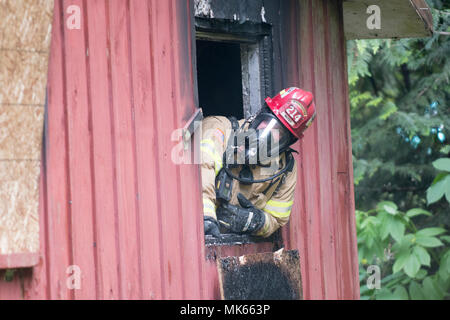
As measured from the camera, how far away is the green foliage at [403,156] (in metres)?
10.2

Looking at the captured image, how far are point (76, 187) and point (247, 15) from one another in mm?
2318

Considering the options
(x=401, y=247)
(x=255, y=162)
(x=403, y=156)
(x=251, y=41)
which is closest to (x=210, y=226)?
(x=255, y=162)

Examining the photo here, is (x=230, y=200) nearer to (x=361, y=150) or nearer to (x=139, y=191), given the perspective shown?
(x=139, y=191)

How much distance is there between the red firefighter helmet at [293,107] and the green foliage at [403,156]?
337 centimetres

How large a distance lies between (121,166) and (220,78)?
383 centimetres

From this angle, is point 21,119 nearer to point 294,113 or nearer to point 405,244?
point 294,113

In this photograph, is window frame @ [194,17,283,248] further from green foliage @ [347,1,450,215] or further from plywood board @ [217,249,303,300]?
green foliage @ [347,1,450,215]

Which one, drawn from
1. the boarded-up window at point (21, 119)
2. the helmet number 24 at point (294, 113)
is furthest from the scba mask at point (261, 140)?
the boarded-up window at point (21, 119)

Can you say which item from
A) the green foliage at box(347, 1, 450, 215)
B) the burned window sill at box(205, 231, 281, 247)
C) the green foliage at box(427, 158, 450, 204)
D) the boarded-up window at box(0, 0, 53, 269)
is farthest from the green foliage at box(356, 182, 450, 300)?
the boarded-up window at box(0, 0, 53, 269)

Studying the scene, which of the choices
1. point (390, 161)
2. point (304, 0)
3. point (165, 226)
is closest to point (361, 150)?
point (390, 161)

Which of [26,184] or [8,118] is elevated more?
[8,118]

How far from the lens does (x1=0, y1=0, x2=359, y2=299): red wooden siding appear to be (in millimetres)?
4977

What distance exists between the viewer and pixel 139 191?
5414 mm

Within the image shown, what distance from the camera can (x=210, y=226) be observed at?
20.1ft
